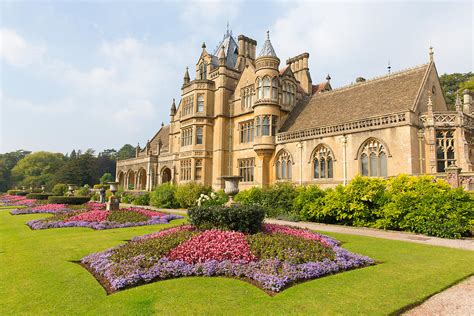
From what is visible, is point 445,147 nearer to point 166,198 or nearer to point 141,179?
point 166,198

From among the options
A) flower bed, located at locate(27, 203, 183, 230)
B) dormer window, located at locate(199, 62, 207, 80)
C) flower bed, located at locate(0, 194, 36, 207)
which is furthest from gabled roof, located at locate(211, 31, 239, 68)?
flower bed, located at locate(0, 194, 36, 207)

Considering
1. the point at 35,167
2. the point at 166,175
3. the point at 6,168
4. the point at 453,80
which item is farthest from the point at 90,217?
the point at 6,168

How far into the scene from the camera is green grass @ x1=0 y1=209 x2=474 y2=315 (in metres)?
5.02

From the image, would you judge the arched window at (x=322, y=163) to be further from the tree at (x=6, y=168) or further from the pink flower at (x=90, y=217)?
the tree at (x=6, y=168)

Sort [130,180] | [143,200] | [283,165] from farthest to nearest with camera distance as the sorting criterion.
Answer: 1. [130,180]
2. [143,200]
3. [283,165]

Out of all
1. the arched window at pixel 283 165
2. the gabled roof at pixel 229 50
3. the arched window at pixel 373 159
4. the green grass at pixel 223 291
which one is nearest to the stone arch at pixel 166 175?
the gabled roof at pixel 229 50

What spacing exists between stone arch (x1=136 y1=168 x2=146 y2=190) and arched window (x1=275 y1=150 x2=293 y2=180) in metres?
25.0

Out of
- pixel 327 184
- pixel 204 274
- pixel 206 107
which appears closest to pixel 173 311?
pixel 204 274

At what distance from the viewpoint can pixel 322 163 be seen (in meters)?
23.7

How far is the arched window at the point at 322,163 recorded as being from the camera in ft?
75.9

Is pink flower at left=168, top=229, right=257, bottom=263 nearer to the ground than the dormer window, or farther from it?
nearer to the ground

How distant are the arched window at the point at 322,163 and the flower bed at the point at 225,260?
15.0 m

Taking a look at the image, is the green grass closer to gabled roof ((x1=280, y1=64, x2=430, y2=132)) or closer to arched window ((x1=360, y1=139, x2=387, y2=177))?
arched window ((x1=360, y1=139, x2=387, y2=177))

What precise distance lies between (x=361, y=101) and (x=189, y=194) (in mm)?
15914
